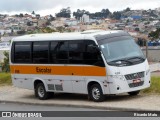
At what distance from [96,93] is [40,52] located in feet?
11.4

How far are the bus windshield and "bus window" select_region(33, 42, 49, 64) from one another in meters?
2.95

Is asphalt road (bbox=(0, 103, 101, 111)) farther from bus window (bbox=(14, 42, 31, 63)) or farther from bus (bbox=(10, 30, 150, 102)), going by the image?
bus window (bbox=(14, 42, 31, 63))

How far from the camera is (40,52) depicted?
19688mm

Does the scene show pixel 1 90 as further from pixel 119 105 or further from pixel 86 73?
pixel 119 105

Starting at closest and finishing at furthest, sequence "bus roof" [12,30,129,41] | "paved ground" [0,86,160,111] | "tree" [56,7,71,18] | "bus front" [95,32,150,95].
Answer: "paved ground" [0,86,160,111] < "bus front" [95,32,150,95] < "bus roof" [12,30,129,41] < "tree" [56,7,71,18]

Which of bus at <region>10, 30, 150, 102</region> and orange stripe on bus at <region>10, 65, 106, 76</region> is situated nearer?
bus at <region>10, 30, 150, 102</region>

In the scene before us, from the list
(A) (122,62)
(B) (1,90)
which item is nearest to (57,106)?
(A) (122,62)

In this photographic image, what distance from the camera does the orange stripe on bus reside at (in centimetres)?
1720

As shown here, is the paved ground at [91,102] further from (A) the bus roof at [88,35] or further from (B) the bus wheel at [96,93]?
(A) the bus roof at [88,35]

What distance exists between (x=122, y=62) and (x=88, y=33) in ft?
6.00

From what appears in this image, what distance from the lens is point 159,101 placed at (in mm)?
15938

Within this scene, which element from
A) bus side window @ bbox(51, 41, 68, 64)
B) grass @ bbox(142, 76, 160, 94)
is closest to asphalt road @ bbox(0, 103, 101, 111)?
bus side window @ bbox(51, 41, 68, 64)

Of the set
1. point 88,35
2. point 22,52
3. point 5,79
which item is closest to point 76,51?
point 88,35

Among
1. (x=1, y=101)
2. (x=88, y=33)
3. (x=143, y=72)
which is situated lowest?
(x=1, y=101)
